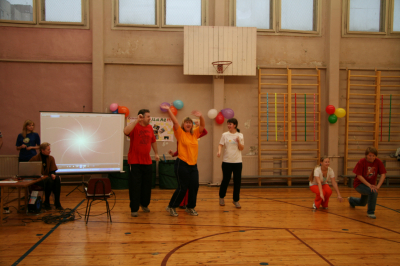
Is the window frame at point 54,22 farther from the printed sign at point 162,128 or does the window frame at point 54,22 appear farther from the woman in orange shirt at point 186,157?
the woman in orange shirt at point 186,157

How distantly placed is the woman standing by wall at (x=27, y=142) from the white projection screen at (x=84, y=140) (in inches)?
Result: 6.8

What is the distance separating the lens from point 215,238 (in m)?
3.45

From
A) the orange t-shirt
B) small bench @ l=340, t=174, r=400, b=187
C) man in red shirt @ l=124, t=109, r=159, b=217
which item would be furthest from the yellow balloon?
man in red shirt @ l=124, t=109, r=159, b=217

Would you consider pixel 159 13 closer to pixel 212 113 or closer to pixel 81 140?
pixel 212 113

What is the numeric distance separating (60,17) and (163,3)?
2317 mm

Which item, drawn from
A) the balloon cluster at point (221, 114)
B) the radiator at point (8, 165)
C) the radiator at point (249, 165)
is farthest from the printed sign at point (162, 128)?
the radiator at point (8, 165)

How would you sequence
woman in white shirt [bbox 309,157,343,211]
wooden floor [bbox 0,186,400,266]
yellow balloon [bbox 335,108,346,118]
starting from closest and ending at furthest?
wooden floor [bbox 0,186,400,266], woman in white shirt [bbox 309,157,343,211], yellow balloon [bbox 335,108,346,118]

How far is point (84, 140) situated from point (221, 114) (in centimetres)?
292

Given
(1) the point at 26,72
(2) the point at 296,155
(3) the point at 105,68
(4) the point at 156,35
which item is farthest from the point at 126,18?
(2) the point at 296,155

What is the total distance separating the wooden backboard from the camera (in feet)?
22.1

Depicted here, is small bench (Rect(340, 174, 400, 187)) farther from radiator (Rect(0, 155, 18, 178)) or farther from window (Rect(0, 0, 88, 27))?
radiator (Rect(0, 155, 18, 178))

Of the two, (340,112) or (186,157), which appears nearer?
(186,157)

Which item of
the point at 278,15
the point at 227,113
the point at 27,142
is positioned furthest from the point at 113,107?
the point at 278,15

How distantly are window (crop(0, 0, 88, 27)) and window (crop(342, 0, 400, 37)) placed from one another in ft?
20.0
